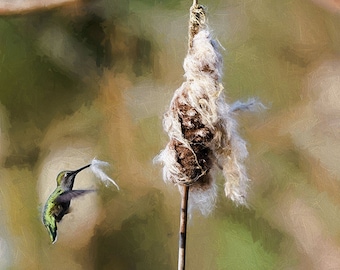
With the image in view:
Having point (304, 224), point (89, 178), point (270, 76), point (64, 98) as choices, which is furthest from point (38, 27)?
point (304, 224)

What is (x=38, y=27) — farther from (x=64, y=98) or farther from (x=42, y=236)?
(x=42, y=236)

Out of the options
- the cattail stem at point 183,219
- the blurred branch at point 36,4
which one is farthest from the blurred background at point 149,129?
the cattail stem at point 183,219

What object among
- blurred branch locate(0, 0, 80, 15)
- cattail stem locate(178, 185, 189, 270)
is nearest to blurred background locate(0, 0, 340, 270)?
blurred branch locate(0, 0, 80, 15)

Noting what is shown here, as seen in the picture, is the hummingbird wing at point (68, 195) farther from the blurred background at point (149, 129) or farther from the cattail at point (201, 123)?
the cattail at point (201, 123)

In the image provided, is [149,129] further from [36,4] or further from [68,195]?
[36,4]

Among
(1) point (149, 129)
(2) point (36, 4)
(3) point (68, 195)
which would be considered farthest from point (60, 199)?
(2) point (36, 4)

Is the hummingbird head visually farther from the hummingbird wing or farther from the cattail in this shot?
the cattail
